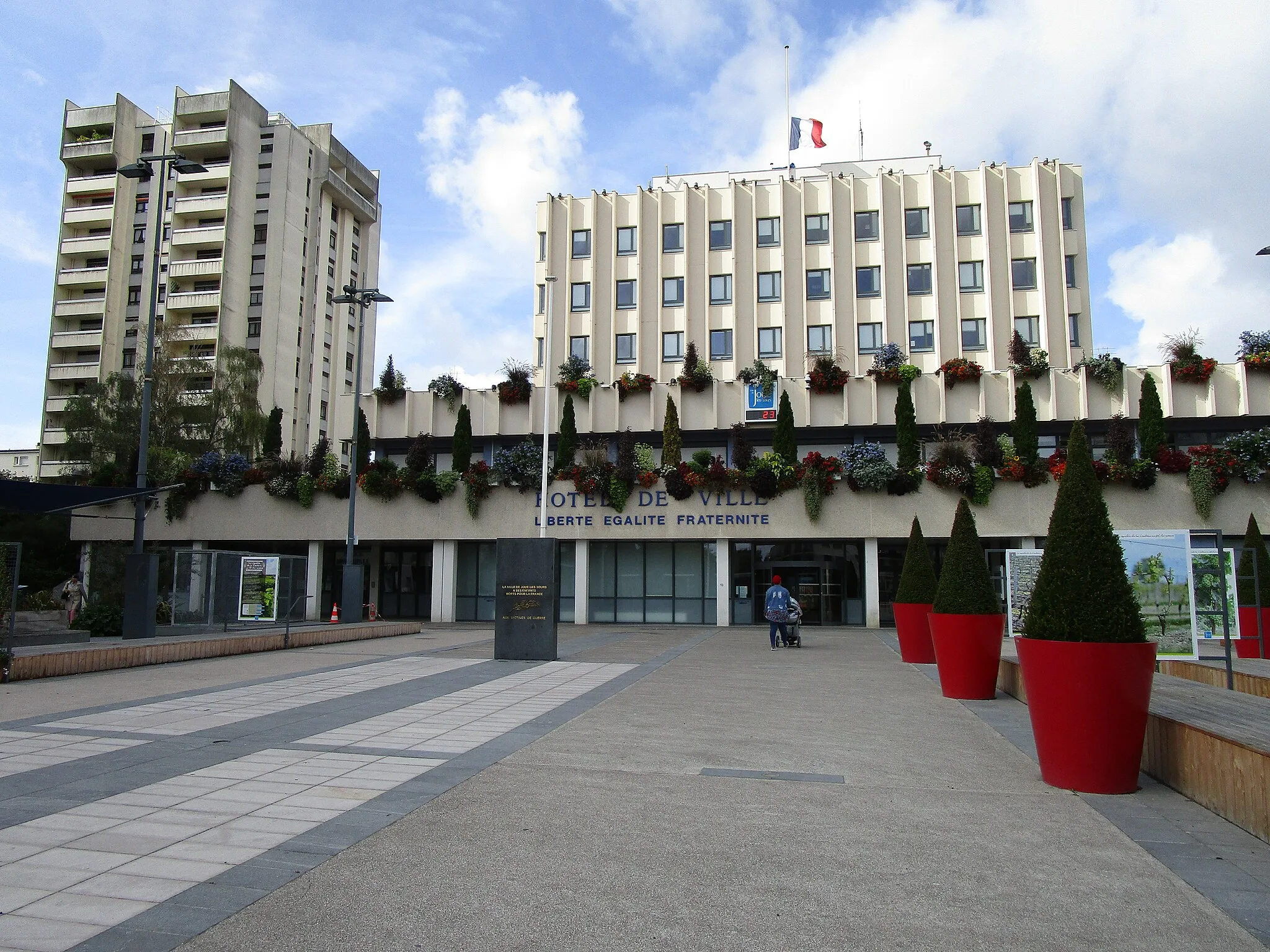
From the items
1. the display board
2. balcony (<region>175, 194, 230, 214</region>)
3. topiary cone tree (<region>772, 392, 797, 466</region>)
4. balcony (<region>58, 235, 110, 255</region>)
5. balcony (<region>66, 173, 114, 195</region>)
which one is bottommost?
the display board

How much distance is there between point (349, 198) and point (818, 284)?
1628 inches

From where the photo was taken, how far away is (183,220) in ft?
201

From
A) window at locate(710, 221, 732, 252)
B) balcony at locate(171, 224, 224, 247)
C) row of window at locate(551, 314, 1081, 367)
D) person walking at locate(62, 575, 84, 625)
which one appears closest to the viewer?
person walking at locate(62, 575, 84, 625)

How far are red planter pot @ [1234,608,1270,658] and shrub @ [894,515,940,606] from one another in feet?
A: 17.9

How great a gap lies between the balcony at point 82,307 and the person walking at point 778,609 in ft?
190

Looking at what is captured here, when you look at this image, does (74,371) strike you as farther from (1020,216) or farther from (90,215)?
(1020,216)

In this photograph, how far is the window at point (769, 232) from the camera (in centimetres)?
4131

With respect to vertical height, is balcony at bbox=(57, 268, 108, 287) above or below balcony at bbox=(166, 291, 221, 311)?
above

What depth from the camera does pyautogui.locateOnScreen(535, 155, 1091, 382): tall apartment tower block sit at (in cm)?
3950

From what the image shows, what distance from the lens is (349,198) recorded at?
6812cm

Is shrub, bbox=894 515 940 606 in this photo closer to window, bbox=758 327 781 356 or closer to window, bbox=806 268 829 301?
window, bbox=758 327 781 356

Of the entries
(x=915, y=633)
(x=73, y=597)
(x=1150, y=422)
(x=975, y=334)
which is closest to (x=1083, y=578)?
(x=915, y=633)

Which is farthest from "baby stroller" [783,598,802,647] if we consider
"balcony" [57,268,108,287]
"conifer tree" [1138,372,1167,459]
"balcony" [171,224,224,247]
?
"balcony" [57,268,108,287]

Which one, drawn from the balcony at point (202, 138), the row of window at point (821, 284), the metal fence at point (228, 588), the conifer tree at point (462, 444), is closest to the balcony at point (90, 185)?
the balcony at point (202, 138)
